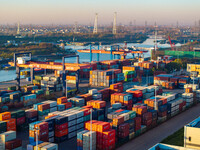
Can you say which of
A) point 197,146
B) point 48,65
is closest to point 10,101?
point 48,65

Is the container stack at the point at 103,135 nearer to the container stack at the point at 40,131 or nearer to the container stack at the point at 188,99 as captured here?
the container stack at the point at 40,131

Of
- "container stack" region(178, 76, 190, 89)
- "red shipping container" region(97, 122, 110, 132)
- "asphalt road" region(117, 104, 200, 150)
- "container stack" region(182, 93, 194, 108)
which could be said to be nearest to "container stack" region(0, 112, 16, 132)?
"red shipping container" region(97, 122, 110, 132)

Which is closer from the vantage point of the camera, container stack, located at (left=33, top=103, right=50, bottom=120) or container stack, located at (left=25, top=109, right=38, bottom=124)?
container stack, located at (left=25, top=109, right=38, bottom=124)

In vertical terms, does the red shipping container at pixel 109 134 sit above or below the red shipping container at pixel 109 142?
above

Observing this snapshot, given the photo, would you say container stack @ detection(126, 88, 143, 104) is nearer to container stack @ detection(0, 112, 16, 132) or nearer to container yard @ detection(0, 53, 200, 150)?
container yard @ detection(0, 53, 200, 150)

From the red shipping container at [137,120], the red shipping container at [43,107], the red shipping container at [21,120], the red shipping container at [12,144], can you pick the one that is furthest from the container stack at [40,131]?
the red shipping container at [137,120]

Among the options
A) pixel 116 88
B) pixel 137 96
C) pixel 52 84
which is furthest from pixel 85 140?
pixel 52 84

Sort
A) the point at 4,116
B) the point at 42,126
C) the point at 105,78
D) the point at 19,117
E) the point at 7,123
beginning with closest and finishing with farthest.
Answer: the point at 42,126
the point at 7,123
the point at 4,116
the point at 19,117
the point at 105,78

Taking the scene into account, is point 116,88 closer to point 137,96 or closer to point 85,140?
point 137,96
